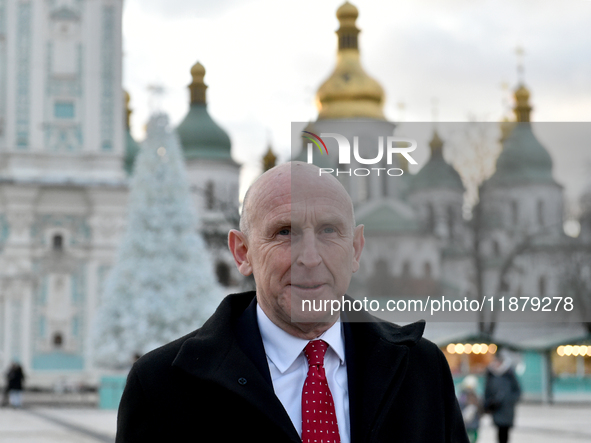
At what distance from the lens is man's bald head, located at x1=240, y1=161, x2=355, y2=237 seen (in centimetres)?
243

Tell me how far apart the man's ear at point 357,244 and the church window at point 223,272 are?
152 ft

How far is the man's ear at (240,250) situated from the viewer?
8.35 feet

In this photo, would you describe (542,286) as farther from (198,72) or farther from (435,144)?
(198,72)

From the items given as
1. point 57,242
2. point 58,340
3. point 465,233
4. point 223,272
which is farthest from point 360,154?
point 223,272

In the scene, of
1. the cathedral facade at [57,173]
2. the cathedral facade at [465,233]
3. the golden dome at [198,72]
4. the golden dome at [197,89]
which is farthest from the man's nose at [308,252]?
the golden dome at [197,89]

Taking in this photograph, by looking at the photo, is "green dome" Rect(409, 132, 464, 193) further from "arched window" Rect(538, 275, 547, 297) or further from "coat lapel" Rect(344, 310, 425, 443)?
"coat lapel" Rect(344, 310, 425, 443)

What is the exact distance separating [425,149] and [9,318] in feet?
113

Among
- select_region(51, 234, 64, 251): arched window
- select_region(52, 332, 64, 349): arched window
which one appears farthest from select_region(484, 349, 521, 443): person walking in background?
select_region(51, 234, 64, 251): arched window

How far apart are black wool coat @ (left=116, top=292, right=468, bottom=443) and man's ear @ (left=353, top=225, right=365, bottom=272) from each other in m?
0.14

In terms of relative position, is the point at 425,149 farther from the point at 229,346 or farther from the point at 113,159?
the point at 113,159

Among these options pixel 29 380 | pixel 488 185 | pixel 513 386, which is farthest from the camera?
pixel 29 380

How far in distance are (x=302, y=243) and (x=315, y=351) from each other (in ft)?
0.84

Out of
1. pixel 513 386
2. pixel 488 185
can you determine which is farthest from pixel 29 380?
pixel 488 185

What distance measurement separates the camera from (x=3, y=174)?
36.0 metres
